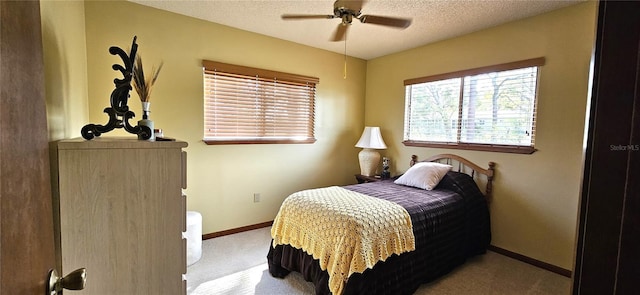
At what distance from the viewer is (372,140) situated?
3.92 metres

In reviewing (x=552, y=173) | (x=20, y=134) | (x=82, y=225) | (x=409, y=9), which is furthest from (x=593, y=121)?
(x=552, y=173)

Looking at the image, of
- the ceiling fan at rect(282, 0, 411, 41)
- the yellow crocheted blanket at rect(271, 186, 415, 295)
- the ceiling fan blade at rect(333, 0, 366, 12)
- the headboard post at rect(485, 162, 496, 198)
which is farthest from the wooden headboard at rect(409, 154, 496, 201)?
the ceiling fan blade at rect(333, 0, 366, 12)

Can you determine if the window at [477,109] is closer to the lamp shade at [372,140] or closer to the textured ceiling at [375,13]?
the lamp shade at [372,140]

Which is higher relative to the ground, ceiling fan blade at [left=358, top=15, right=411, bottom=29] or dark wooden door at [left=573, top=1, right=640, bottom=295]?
ceiling fan blade at [left=358, top=15, right=411, bottom=29]

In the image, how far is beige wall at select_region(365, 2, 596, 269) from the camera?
2434 mm

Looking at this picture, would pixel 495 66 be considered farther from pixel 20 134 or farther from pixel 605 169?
pixel 20 134

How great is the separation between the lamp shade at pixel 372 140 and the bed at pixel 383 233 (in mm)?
939

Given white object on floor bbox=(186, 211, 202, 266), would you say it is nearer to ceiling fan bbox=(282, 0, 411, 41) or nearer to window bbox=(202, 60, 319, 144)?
window bbox=(202, 60, 319, 144)

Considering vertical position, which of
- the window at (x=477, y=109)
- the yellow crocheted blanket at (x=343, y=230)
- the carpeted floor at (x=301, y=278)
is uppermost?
the window at (x=477, y=109)

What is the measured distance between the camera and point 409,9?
255 cm

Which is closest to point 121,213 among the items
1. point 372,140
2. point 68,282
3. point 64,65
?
point 68,282

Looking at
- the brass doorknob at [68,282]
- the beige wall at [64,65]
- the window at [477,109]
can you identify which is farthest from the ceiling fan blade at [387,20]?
the brass doorknob at [68,282]

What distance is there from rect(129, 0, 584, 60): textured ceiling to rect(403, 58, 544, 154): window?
49cm

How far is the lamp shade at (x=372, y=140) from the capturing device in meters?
3.90
